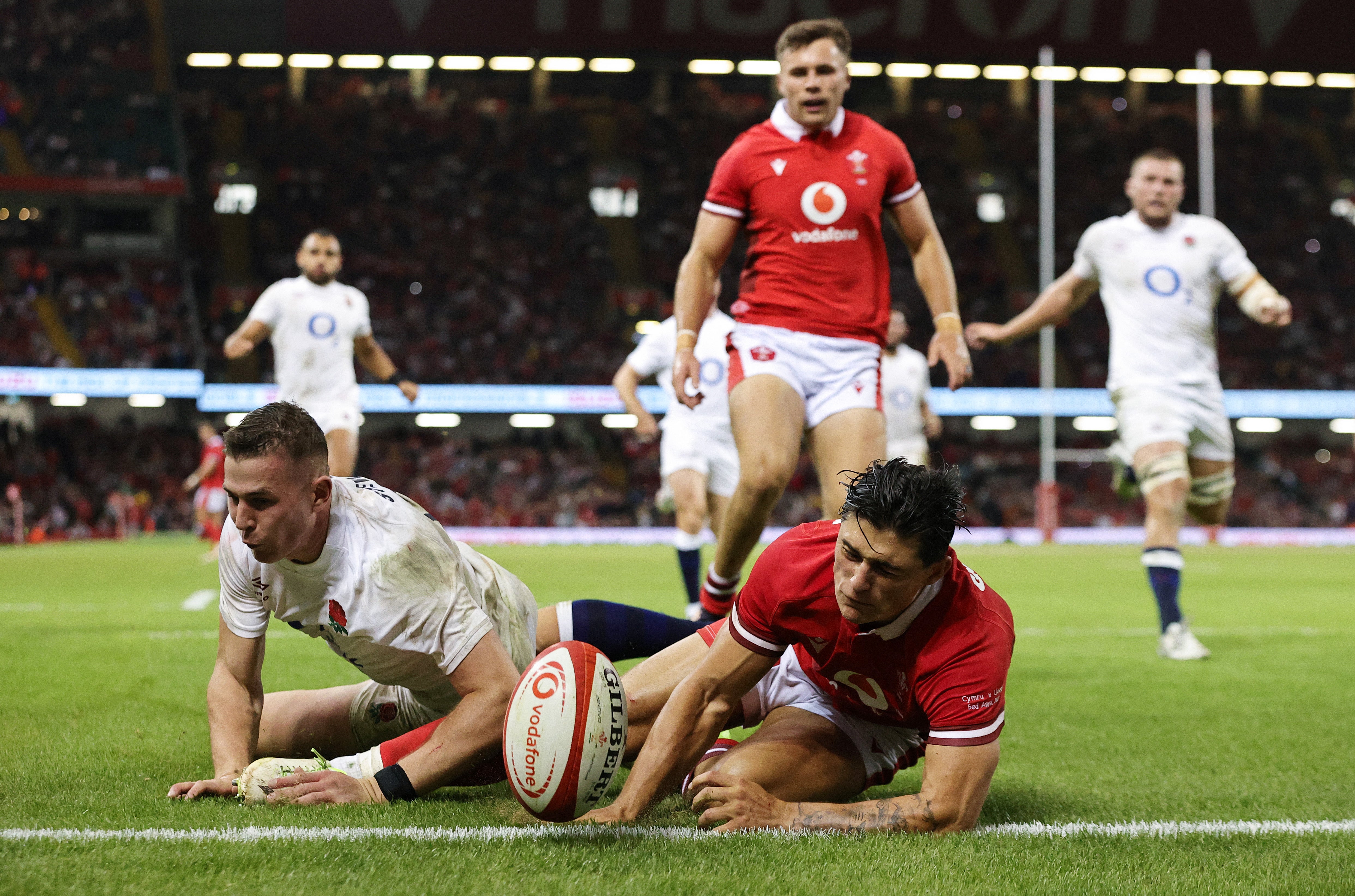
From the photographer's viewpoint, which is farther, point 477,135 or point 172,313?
point 477,135

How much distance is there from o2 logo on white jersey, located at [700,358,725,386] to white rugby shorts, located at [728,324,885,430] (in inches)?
145

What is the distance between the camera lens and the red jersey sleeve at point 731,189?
17.7 feet

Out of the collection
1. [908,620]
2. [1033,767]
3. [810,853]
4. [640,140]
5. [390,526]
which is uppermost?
[640,140]

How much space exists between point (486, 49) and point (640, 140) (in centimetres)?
725

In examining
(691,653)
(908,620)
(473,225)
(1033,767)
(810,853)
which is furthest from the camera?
(473,225)

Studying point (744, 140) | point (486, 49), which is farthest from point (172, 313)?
point (744, 140)

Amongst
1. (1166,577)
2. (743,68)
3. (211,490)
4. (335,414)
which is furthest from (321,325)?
(743,68)

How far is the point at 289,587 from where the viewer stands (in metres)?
3.45

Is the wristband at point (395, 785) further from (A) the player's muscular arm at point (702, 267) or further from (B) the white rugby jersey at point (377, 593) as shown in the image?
(A) the player's muscular arm at point (702, 267)

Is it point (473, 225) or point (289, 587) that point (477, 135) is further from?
point (289, 587)

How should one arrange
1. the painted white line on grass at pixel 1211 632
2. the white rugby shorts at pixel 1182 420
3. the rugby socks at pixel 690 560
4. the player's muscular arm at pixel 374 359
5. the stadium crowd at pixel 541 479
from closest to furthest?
the white rugby shorts at pixel 1182 420 < the painted white line on grass at pixel 1211 632 < the rugby socks at pixel 690 560 < the player's muscular arm at pixel 374 359 < the stadium crowd at pixel 541 479

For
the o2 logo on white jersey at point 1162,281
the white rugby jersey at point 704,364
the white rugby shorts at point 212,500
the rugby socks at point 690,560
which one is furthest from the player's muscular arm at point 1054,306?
the white rugby shorts at point 212,500

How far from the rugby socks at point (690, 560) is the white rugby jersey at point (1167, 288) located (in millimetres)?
3175

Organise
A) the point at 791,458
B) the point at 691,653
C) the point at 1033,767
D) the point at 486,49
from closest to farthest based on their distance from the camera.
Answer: the point at 691,653 → the point at 1033,767 → the point at 791,458 → the point at 486,49
